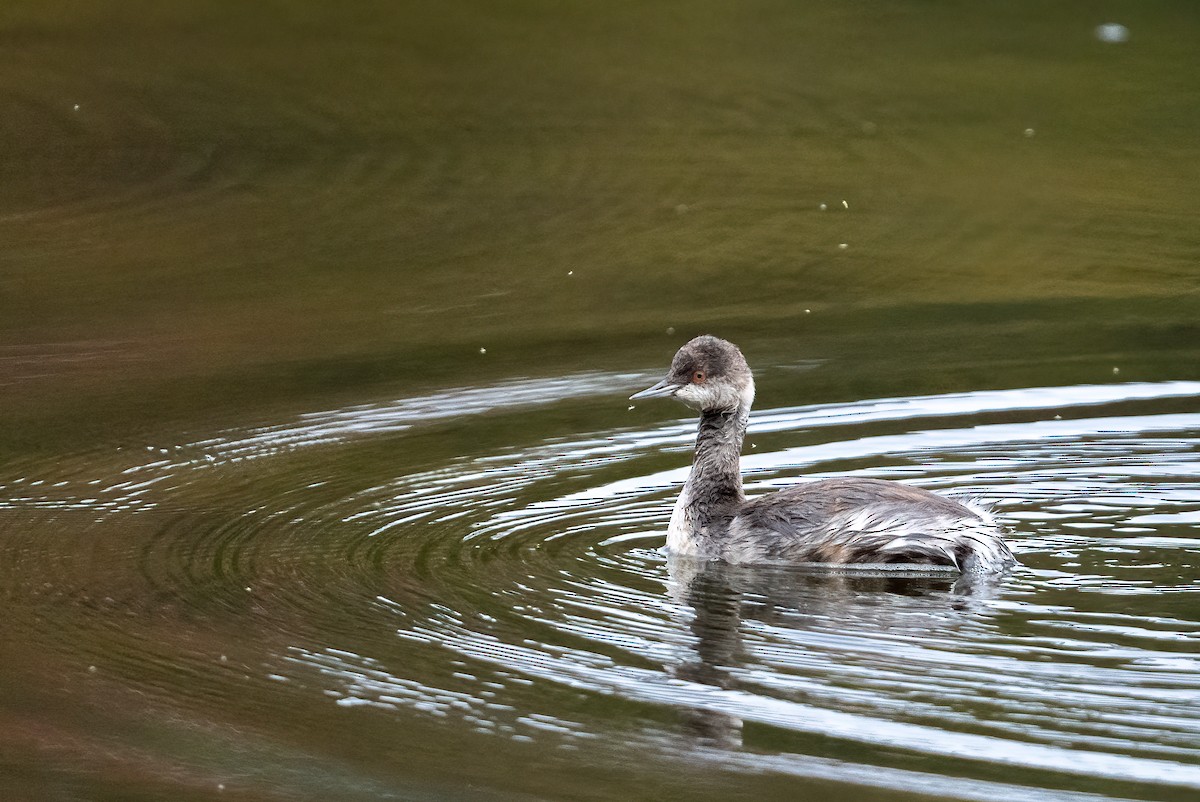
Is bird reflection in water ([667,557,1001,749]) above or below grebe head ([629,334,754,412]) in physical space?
below

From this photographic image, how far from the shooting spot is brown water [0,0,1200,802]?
656cm

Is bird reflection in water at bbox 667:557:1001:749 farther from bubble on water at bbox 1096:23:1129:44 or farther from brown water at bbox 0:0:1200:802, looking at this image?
bubble on water at bbox 1096:23:1129:44

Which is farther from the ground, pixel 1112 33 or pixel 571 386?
pixel 1112 33

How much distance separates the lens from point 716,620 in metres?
7.67

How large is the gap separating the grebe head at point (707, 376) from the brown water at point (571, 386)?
617 mm

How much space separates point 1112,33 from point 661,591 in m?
13.7

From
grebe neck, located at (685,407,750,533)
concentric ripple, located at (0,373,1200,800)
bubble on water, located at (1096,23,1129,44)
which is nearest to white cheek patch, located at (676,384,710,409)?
grebe neck, located at (685,407,750,533)

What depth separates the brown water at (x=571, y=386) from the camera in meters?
6.56

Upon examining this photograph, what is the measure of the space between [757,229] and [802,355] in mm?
3436

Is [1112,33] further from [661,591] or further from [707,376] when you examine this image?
[661,591]

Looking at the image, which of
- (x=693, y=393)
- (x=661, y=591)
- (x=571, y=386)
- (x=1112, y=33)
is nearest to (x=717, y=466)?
(x=693, y=393)

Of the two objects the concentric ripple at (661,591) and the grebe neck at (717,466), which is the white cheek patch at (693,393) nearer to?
the grebe neck at (717,466)

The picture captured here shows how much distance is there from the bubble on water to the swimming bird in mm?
12145

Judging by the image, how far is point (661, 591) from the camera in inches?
319
